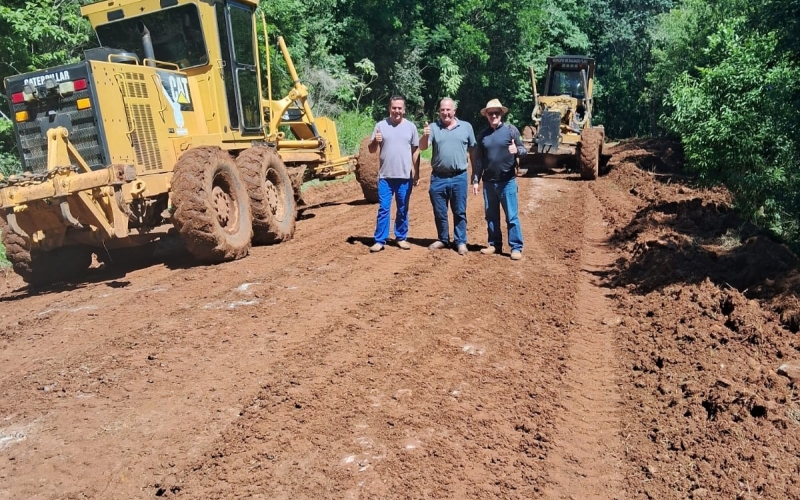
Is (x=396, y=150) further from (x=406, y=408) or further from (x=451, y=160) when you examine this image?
(x=406, y=408)

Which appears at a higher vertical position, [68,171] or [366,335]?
[68,171]

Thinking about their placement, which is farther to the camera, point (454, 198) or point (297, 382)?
point (454, 198)

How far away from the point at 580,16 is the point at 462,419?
37.5 meters

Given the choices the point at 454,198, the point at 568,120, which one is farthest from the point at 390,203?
the point at 568,120

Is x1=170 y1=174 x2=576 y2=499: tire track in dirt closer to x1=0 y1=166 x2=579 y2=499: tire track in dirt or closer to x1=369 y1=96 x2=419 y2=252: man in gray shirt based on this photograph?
x1=0 y1=166 x2=579 y2=499: tire track in dirt

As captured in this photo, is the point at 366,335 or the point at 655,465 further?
the point at 366,335

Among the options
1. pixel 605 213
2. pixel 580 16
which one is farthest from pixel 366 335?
pixel 580 16

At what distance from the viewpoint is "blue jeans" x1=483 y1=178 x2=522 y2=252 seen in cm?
769

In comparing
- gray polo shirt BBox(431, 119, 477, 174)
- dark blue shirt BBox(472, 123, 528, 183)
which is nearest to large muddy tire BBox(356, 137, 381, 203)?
gray polo shirt BBox(431, 119, 477, 174)

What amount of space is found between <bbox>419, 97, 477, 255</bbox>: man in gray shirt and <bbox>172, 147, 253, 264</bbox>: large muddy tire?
2.29 meters

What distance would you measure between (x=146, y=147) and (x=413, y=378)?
4.83 metres

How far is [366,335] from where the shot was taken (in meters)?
5.17

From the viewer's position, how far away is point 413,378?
436cm

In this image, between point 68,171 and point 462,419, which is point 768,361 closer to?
point 462,419
